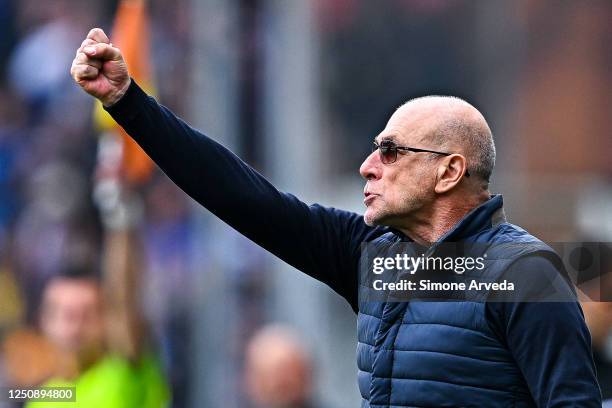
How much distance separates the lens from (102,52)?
12.4 feet

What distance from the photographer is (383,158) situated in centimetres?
402

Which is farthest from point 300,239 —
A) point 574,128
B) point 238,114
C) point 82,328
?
point 574,128

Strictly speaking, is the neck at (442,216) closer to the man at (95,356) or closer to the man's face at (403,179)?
the man's face at (403,179)

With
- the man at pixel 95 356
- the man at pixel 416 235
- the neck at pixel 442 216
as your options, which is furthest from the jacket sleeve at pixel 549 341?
the man at pixel 95 356

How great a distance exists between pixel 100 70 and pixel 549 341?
1.49 meters

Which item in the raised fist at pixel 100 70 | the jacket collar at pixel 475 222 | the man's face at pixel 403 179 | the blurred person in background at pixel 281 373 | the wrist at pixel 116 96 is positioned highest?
the raised fist at pixel 100 70

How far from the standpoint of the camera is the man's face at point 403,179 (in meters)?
3.93

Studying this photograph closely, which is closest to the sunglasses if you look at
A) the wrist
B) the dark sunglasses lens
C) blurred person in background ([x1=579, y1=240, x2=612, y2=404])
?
the dark sunglasses lens

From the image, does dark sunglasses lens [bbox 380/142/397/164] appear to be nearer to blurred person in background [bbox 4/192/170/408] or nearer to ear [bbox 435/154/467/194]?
ear [bbox 435/154/467/194]

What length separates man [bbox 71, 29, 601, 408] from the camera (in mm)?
3496

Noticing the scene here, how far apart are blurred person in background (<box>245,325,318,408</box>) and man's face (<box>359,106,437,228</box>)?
2.00 meters

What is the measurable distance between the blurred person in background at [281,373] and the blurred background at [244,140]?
0.78ft

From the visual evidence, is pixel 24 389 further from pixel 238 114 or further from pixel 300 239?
pixel 300 239

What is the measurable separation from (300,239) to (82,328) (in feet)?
7.25
